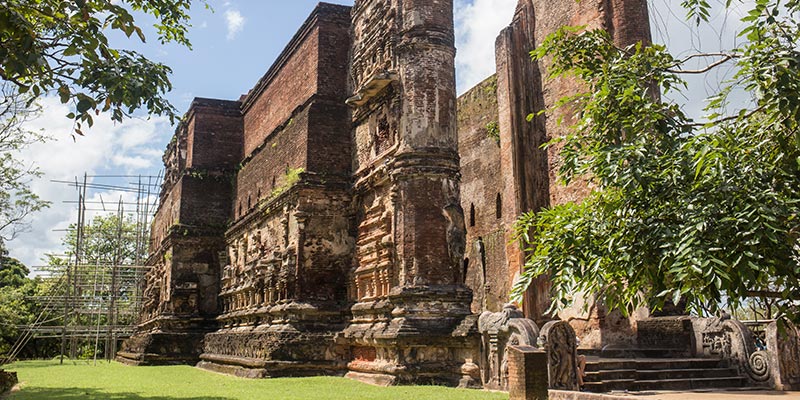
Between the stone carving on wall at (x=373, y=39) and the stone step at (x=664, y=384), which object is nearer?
the stone step at (x=664, y=384)

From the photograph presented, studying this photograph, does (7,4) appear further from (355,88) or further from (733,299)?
(355,88)

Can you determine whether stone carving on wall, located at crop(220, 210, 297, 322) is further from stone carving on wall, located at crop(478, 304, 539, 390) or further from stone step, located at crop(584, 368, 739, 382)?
stone step, located at crop(584, 368, 739, 382)

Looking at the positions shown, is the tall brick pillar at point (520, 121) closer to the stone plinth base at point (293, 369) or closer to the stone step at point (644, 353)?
the stone step at point (644, 353)

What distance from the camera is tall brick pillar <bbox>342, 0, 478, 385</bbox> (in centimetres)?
1080

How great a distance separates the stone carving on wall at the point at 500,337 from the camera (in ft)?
Answer: 29.0

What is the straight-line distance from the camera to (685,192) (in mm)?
4293

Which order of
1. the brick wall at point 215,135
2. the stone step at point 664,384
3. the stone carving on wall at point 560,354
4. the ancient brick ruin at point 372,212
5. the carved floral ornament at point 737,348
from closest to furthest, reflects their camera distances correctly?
the stone carving on wall at point 560,354 < the stone step at point 664,384 < the carved floral ornament at point 737,348 < the ancient brick ruin at point 372,212 < the brick wall at point 215,135

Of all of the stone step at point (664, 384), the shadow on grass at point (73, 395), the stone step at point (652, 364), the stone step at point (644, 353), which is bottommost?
the shadow on grass at point (73, 395)

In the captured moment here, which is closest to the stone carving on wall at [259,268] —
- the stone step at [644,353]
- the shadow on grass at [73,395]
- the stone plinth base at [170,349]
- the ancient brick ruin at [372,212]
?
Result: the ancient brick ruin at [372,212]

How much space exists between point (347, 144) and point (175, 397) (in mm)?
6779

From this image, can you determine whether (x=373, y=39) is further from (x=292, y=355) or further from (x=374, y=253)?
(x=292, y=355)

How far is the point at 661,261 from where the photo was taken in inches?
162

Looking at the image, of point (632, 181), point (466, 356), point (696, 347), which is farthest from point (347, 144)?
point (632, 181)

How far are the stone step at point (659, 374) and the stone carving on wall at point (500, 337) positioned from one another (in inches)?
46.5
